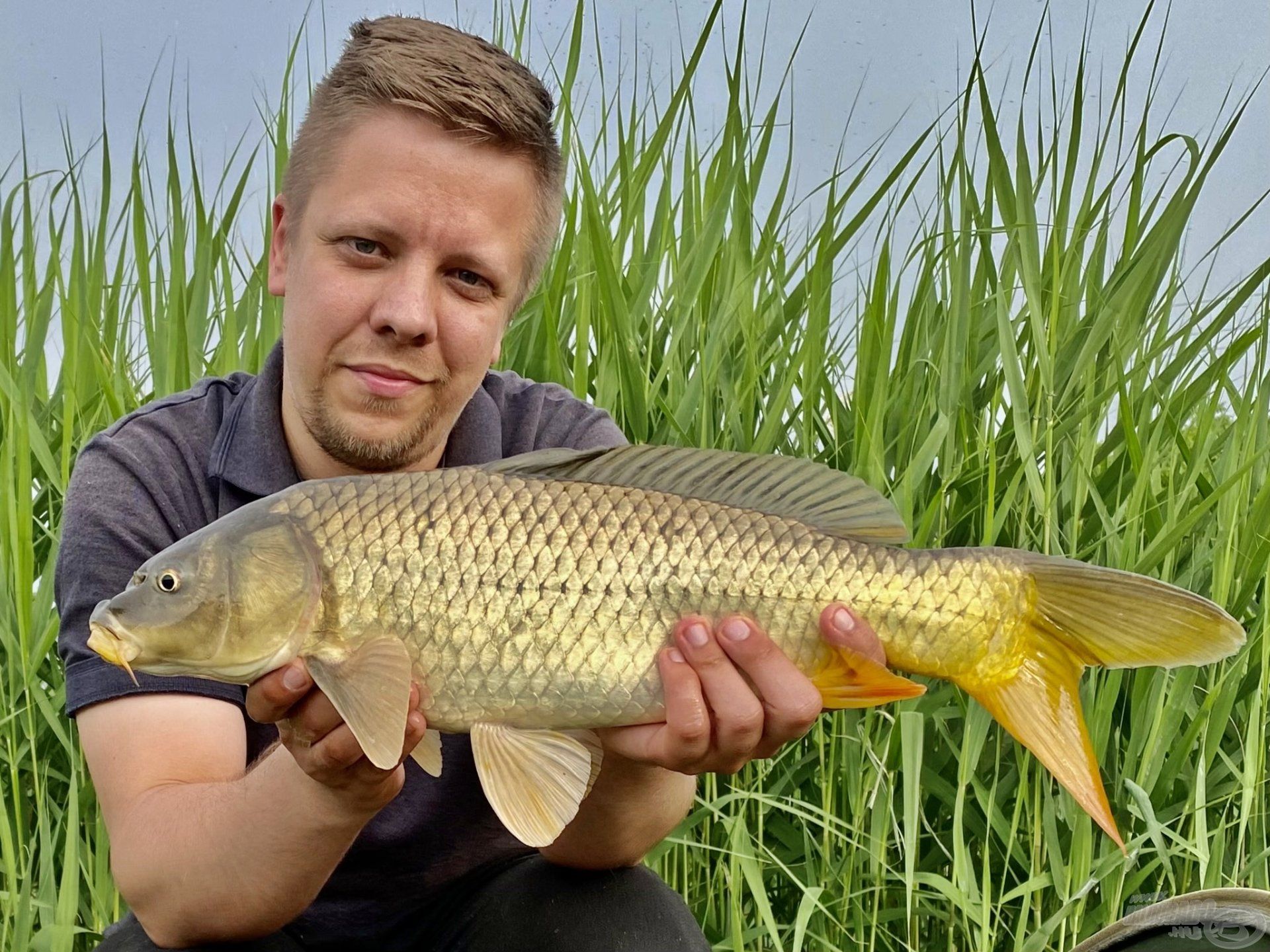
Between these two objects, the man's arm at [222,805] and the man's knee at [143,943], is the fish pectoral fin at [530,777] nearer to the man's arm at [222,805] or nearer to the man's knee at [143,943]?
the man's arm at [222,805]

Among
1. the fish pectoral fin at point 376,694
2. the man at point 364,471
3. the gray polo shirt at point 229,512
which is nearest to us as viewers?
the fish pectoral fin at point 376,694

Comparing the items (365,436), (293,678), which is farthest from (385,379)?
(293,678)

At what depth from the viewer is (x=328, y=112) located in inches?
73.6

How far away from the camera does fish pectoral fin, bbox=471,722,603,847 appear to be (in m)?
1.34

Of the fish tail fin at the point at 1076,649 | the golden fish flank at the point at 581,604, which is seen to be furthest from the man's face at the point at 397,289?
the fish tail fin at the point at 1076,649

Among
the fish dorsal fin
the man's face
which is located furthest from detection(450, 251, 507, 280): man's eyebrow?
the fish dorsal fin

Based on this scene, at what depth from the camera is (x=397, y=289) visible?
1.66 metres

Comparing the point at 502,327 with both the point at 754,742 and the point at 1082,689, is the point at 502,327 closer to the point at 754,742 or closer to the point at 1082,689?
the point at 754,742

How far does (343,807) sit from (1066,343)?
4.89ft

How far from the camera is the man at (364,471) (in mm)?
1479

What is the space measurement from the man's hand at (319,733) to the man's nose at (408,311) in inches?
19.2

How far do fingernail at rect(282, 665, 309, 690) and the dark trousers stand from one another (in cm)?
45

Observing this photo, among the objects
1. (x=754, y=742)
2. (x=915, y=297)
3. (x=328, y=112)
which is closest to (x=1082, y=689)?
(x=915, y=297)

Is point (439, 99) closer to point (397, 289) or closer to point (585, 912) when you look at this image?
point (397, 289)
